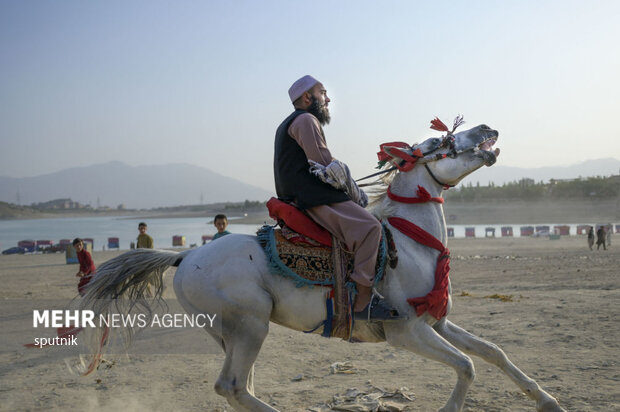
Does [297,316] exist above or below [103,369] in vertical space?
above

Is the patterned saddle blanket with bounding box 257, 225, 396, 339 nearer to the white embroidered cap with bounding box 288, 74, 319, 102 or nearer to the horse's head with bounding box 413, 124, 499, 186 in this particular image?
the horse's head with bounding box 413, 124, 499, 186

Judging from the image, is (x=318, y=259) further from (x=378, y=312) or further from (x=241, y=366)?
(x=241, y=366)

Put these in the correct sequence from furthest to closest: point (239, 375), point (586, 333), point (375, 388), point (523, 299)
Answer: point (523, 299), point (586, 333), point (375, 388), point (239, 375)

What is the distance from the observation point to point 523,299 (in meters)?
11.9

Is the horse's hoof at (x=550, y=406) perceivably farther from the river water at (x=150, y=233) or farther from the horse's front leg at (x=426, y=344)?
the river water at (x=150, y=233)

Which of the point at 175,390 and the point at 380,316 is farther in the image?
the point at 175,390

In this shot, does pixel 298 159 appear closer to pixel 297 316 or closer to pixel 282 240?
pixel 282 240

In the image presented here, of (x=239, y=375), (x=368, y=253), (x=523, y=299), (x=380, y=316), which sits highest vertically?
(x=368, y=253)

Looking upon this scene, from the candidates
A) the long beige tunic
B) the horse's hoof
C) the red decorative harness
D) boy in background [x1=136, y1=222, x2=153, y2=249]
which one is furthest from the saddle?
boy in background [x1=136, y1=222, x2=153, y2=249]

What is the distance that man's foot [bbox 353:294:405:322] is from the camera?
171 inches

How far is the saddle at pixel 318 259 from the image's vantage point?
4387mm

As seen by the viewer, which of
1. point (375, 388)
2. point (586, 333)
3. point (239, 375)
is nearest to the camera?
point (239, 375)

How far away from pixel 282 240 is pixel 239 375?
114cm

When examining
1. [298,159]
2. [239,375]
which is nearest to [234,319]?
[239,375]
